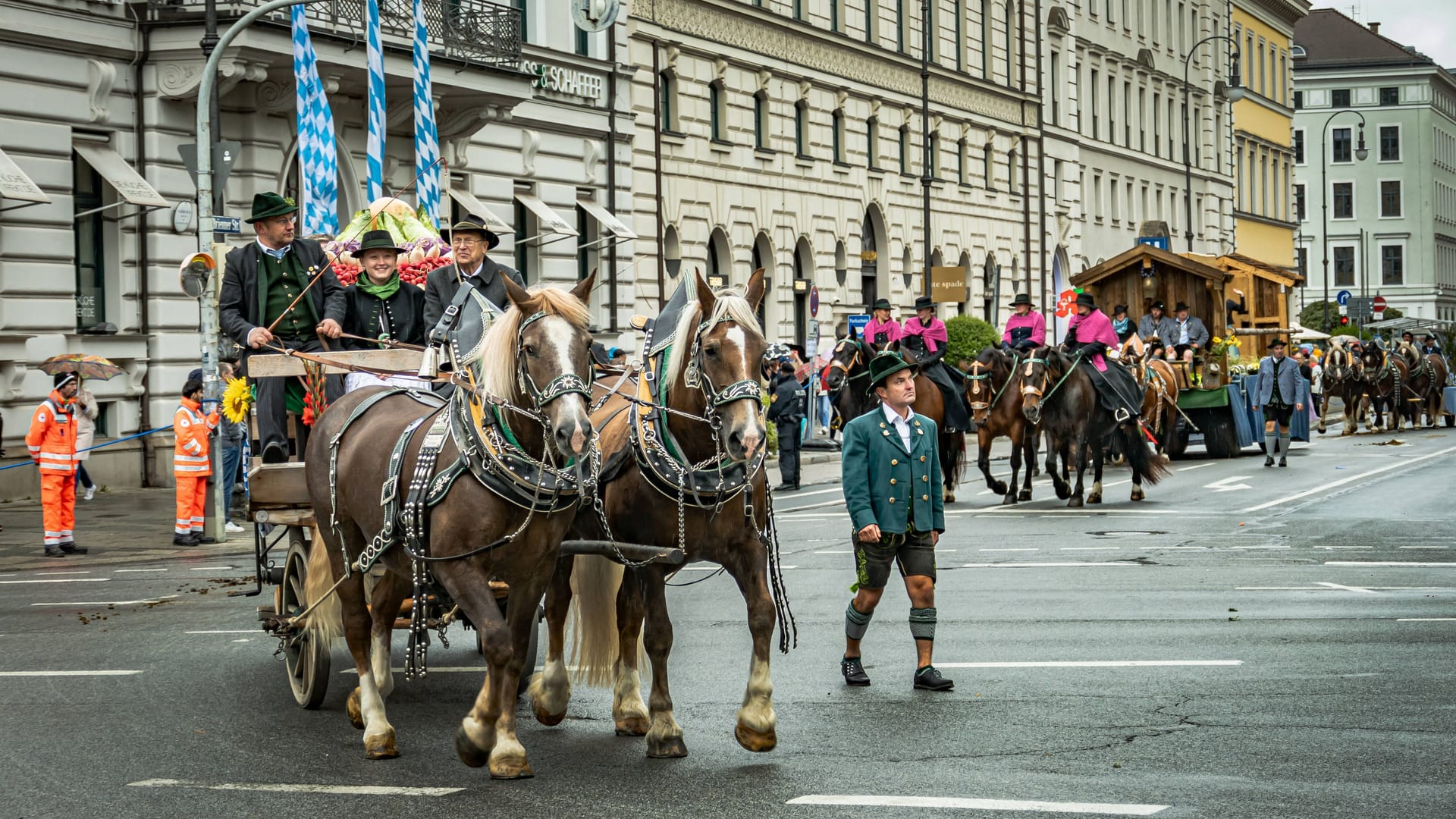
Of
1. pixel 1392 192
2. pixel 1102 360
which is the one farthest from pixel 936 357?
pixel 1392 192

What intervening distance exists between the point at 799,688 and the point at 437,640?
3286 mm

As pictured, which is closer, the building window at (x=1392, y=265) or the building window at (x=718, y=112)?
A: the building window at (x=718, y=112)

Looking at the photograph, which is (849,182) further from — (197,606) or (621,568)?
(621,568)

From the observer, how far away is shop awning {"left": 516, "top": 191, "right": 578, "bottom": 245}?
35022 millimetres

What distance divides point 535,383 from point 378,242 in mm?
3471

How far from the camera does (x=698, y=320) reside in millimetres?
8586

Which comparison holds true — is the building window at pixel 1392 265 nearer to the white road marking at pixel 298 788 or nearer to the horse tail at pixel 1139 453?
the horse tail at pixel 1139 453

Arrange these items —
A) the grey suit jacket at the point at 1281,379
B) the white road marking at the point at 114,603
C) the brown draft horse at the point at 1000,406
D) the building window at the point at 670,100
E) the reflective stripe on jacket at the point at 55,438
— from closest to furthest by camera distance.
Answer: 1. the white road marking at the point at 114,603
2. the reflective stripe on jacket at the point at 55,438
3. the brown draft horse at the point at 1000,406
4. the grey suit jacket at the point at 1281,379
5. the building window at the point at 670,100

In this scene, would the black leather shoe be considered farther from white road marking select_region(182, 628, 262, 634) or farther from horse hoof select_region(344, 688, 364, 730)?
white road marking select_region(182, 628, 262, 634)

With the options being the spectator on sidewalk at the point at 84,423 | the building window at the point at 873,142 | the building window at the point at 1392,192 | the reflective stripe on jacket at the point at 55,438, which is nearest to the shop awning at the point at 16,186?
the spectator on sidewalk at the point at 84,423

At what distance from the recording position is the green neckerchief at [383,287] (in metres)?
11.1

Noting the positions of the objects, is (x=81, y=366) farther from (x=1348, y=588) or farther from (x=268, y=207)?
(x=1348, y=588)

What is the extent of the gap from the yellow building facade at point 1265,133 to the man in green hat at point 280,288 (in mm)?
78709

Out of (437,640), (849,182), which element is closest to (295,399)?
(437,640)
